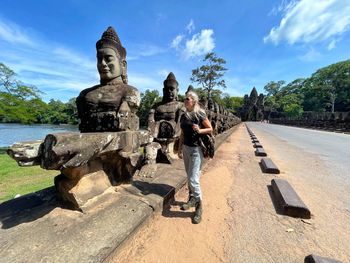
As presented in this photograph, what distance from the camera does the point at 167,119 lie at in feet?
14.3

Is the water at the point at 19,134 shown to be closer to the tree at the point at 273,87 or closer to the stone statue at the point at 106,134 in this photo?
the stone statue at the point at 106,134

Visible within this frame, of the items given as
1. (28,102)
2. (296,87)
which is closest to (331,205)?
(28,102)

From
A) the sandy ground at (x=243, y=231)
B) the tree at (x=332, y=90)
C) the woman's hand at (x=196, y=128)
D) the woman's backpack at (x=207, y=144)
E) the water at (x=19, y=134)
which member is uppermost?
the tree at (x=332, y=90)

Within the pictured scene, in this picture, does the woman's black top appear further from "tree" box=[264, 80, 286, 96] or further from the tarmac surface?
"tree" box=[264, 80, 286, 96]

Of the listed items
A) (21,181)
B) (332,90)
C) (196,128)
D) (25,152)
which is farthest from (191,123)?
(332,90)

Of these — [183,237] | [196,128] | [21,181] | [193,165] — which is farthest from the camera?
[21,181]

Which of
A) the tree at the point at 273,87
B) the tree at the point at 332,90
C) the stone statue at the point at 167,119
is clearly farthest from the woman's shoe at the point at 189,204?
the tree at the point at 273,87

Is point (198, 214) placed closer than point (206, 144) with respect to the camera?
Yes

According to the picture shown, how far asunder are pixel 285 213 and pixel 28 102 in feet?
56.5

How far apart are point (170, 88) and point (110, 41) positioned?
6.64 feet

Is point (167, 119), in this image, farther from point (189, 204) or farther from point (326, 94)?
point (326, 94)

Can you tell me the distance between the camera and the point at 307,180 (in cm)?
404

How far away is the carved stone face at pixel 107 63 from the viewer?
2580mm

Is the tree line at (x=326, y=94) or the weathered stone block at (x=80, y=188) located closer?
the weathered stone block at (x=80, y=188)
